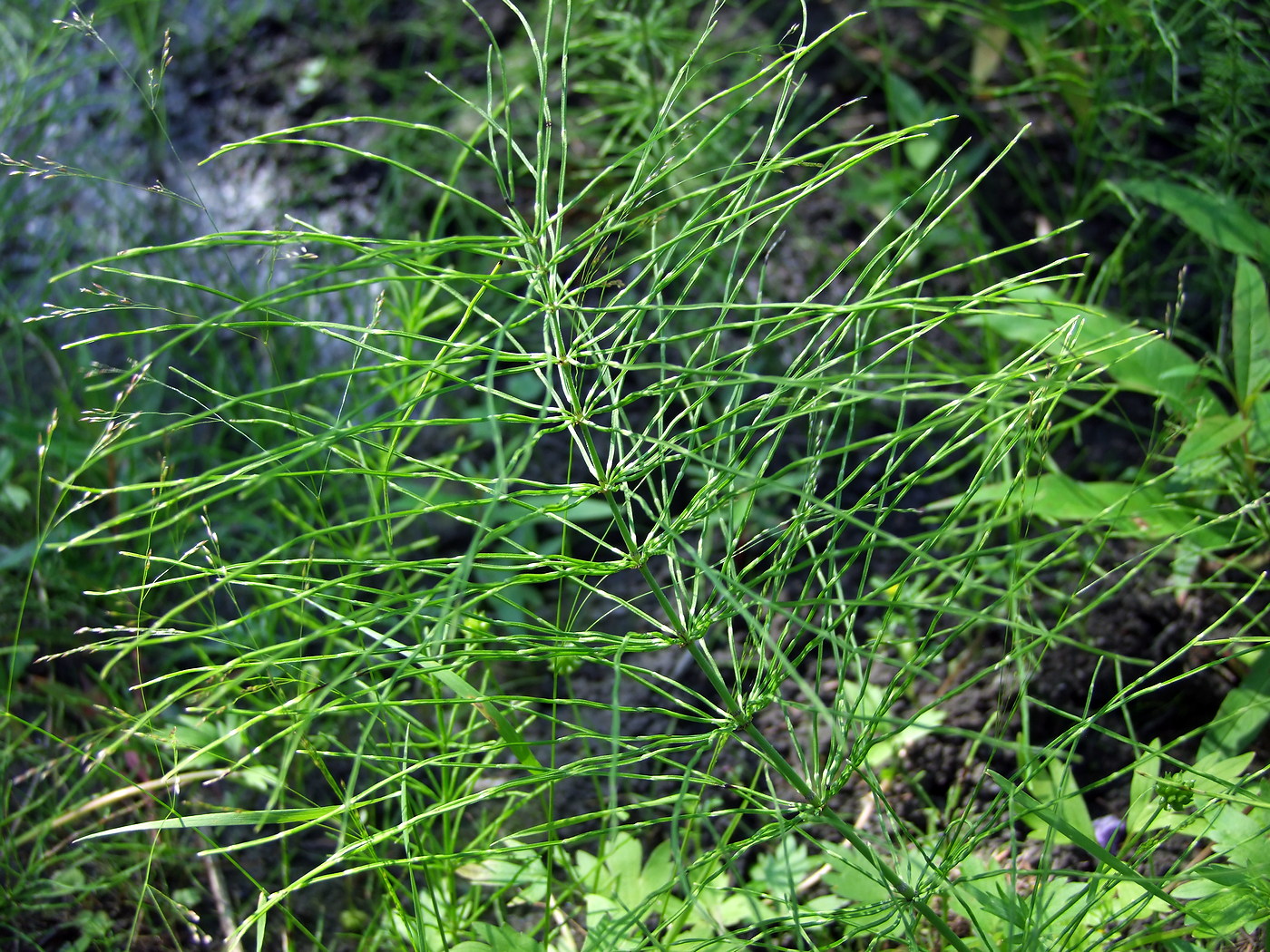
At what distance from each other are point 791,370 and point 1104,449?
1027 millimetres

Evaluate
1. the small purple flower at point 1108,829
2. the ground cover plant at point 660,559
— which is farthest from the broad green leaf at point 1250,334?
the small purple flower at point 1108,829

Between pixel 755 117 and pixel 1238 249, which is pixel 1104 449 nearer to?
pixel 1238 249

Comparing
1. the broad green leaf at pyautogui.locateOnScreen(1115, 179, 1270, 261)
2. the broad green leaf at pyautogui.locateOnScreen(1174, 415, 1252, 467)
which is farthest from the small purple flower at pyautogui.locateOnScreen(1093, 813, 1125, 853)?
the broad green leaf at pyautogui.locateOnScreen(1115, 179, 1270, 261)

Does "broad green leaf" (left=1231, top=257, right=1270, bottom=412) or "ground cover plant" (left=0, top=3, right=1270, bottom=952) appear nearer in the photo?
"ground cover plant" (left=0, top=3, right=1270, bottom=952)

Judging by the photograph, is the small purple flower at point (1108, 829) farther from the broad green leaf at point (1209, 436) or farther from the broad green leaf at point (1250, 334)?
the broad green leaf at point (1250, 334)

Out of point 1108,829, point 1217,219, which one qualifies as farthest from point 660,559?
point 1217,219

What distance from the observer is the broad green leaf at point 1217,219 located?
5.02ft

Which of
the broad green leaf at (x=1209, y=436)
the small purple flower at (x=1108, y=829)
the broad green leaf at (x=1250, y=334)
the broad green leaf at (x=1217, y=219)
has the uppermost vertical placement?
the broad green leaf at (x=1217, y=219)

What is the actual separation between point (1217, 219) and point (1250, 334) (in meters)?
0.28

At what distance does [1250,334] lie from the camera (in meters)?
1.40

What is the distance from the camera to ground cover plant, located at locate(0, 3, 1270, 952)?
83 centimetres

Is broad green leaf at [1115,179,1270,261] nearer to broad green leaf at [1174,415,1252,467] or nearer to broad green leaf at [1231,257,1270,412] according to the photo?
broad green leaf at [1231,257,1270,412]

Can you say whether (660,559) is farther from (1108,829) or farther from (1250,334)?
(1250,334)

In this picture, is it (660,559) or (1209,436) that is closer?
(1209,436)
